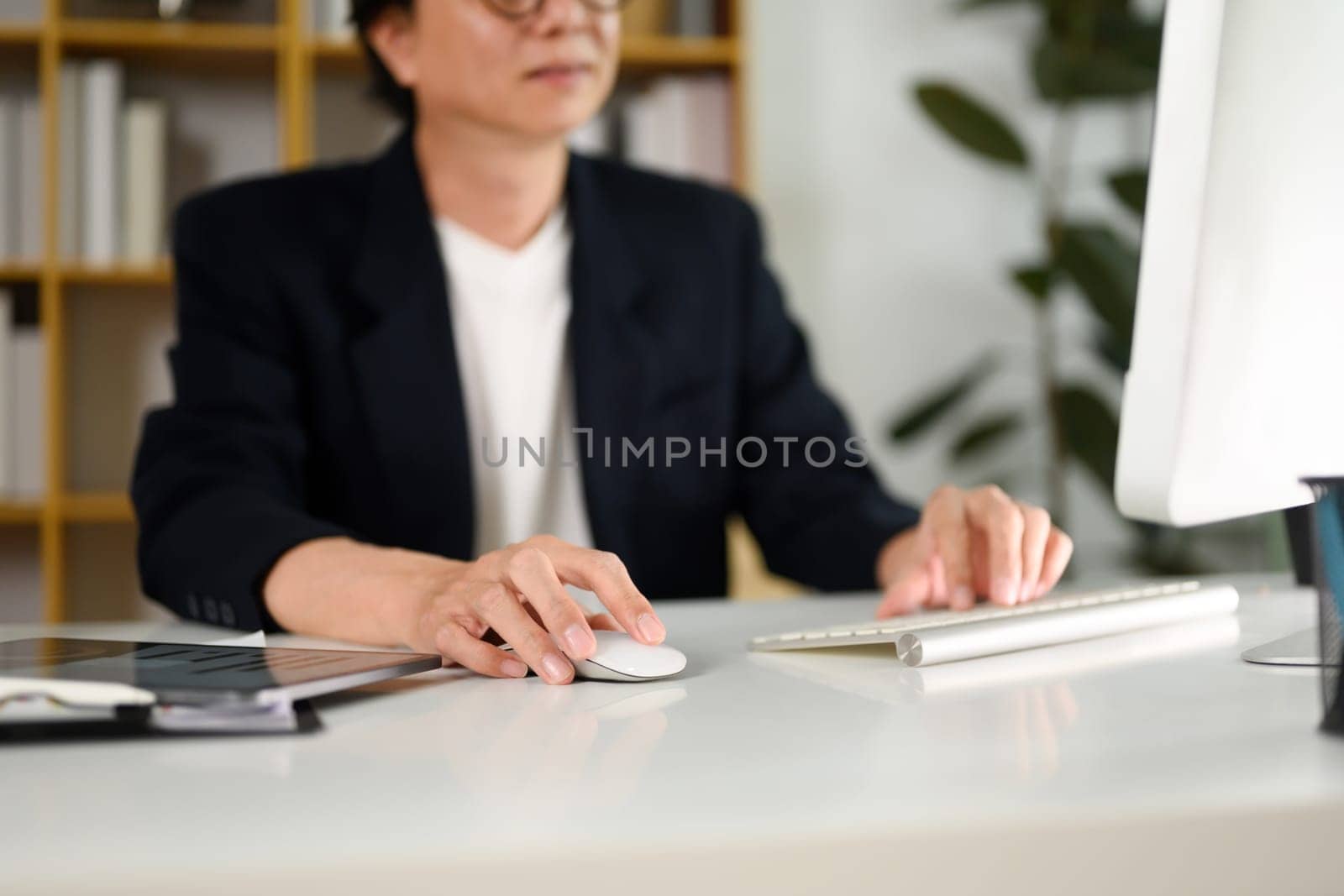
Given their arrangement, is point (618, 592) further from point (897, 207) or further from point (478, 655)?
point (897, 207)

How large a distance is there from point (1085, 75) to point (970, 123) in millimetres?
251

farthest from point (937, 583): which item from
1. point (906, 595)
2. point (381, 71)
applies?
point (381, 71)

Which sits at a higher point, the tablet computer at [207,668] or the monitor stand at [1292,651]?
the tablet computer at [207,668]

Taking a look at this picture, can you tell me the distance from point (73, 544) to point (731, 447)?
1737mm

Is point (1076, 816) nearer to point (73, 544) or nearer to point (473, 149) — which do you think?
point (473, 149)

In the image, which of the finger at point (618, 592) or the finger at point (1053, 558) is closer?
the finger at point (618, 592)

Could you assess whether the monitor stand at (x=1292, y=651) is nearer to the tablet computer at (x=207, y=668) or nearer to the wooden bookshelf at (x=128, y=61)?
the tablet computer at (x=207, y=668)

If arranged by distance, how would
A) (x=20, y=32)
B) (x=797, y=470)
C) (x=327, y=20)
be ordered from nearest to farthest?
(x=797, y=470) → (x=20, y=32) → (x=327, y=20)

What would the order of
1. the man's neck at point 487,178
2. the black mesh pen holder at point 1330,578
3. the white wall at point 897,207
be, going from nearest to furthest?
the black mesh pen holder at point 1330,578
the man's neck at point 487,178
the white wall at point 897,207

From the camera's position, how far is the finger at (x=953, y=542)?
0.92m

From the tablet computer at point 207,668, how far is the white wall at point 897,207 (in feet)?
7.68

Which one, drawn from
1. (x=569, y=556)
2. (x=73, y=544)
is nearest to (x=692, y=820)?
(x=569, y=556)

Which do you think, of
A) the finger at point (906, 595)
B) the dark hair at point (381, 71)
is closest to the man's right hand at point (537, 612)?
the finger at point (906, 595)

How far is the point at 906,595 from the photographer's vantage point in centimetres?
93
